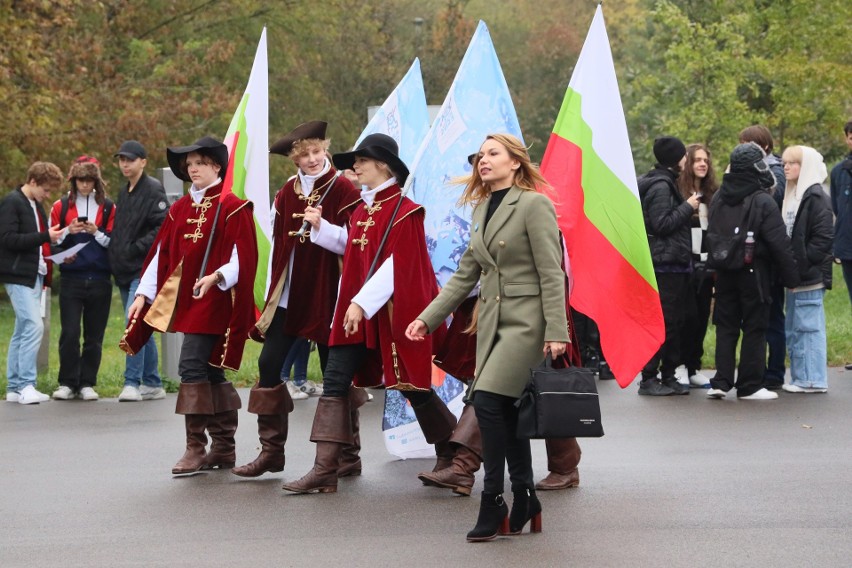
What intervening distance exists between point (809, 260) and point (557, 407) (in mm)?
5653

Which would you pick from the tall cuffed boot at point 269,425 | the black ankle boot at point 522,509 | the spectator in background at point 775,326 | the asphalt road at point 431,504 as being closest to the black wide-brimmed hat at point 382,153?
the tall cuffed boot at point 269,425

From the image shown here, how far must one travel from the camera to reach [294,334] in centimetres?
833

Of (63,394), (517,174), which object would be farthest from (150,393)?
(517,174)

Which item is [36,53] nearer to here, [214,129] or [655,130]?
[214,129]

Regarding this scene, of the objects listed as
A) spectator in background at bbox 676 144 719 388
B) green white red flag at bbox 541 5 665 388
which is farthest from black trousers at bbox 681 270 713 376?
green white red flag at bbox 541 5 665 388

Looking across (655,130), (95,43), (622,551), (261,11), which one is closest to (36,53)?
(95,43)

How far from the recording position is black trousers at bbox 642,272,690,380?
11.8 meters

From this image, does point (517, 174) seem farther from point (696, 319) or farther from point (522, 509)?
point (696, 319)

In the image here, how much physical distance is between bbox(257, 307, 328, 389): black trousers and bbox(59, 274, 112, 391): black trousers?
4.61 meters

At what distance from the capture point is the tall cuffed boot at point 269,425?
8.31m

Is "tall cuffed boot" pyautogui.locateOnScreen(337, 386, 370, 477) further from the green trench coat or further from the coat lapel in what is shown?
the coat lapel

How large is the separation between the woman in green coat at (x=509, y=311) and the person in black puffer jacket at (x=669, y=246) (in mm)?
4846

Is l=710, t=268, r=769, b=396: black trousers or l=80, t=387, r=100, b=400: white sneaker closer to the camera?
l=710, t=268, r=769, b=396: black trousers

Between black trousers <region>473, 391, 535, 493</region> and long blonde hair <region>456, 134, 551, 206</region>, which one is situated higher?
long blonde hair <region>456, 134, 551, 206</region>
